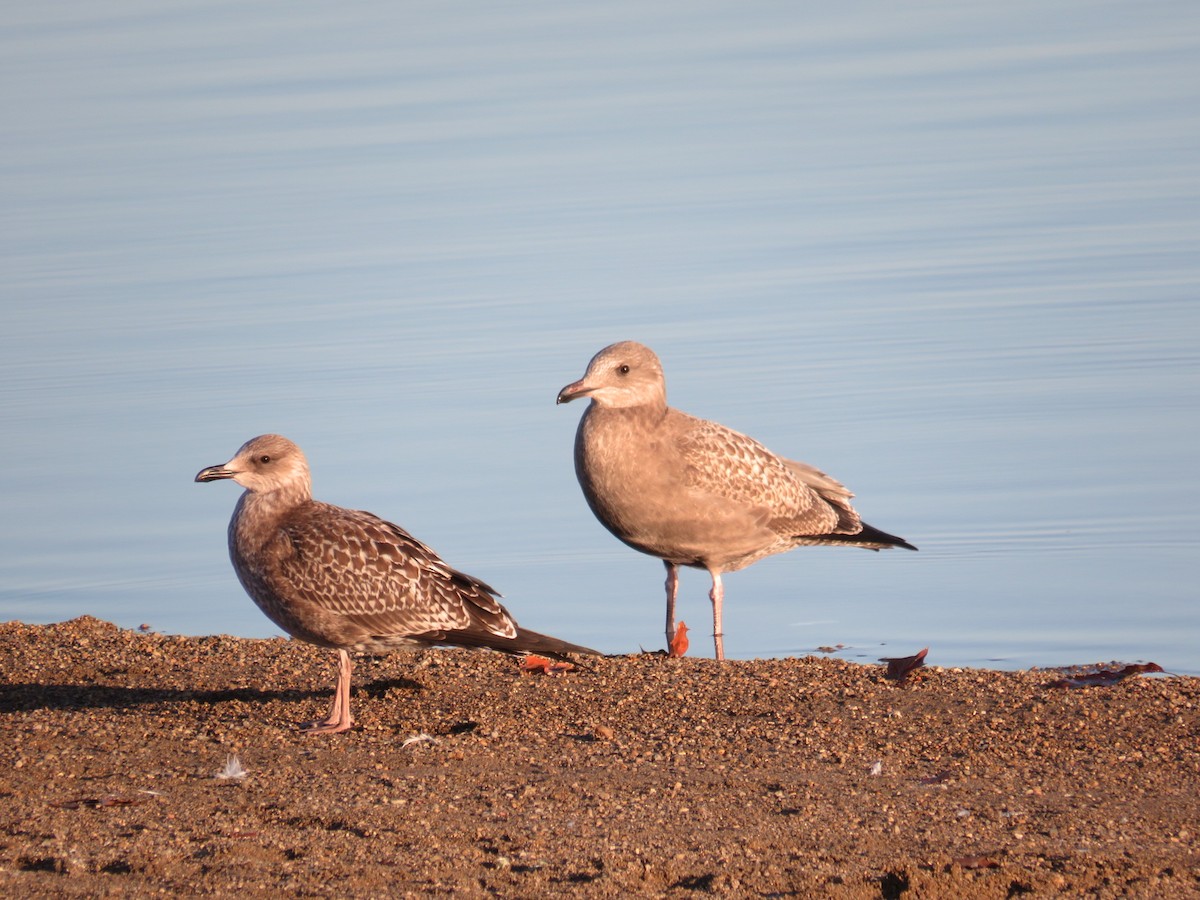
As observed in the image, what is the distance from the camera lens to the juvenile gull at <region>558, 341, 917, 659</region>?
11023 mm

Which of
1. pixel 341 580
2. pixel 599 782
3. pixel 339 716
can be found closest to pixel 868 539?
pixel 341 580

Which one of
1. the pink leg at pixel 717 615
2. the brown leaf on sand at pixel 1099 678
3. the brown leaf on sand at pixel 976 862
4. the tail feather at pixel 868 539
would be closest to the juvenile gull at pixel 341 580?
the pink leg at pixel 717 615

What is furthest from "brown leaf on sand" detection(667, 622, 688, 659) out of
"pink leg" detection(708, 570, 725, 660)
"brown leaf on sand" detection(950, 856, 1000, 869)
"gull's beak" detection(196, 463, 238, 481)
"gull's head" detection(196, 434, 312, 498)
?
"brown leaf on sand" detection(950, 856, 1000, 869)

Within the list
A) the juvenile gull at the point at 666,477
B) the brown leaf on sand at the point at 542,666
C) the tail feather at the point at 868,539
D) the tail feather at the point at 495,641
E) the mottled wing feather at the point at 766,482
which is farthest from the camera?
the tail feather at the point at 868,539

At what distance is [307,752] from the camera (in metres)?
8.10

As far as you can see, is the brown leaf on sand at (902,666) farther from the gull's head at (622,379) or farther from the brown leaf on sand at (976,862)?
the brown leaf on sand at (976,862)

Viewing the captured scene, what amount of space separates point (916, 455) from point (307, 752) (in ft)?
26.0

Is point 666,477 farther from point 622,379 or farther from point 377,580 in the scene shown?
point 377,580

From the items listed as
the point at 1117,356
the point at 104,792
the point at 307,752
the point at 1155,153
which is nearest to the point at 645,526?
the point at 307,752

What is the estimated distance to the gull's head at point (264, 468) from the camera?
918 centimetres

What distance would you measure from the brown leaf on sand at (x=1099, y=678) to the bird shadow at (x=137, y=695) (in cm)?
286

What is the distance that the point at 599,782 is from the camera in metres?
7.45

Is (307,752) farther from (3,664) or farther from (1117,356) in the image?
(1117,356)

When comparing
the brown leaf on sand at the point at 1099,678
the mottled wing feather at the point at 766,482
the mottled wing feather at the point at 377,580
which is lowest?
the brown leaf on sand at the point at 1099,678
